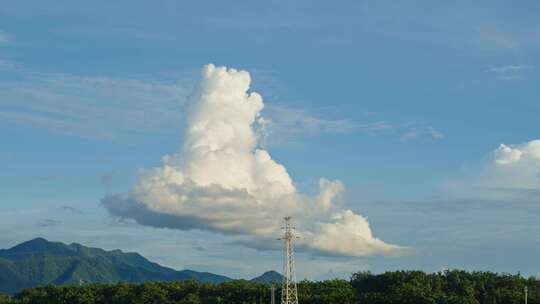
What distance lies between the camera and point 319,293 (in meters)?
156

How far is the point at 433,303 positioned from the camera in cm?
14338

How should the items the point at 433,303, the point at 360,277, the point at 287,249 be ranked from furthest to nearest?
the point at 360,277 < the point at 433,303 < the point at 287,249

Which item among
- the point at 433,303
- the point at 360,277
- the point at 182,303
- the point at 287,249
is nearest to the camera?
the point at 287,249

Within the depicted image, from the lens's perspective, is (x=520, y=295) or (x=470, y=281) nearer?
(x=520, y=295)

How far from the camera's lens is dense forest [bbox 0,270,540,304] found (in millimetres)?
149750

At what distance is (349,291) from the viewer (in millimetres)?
156375

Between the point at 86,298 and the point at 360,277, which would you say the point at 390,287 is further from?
the point at 86,298

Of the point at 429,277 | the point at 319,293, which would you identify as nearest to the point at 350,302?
the point at 319,293

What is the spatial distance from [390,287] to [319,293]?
1322 cm

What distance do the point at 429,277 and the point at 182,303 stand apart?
47726 millimetres

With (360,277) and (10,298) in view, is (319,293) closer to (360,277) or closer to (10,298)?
(360,277)

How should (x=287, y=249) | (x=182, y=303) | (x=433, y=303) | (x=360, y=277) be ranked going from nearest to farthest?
(x=287, y=249), (x=433, y=303), (x=182, y=303), (x=360, y=277)

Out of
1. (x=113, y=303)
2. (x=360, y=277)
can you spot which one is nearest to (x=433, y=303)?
(x=360, y=277)

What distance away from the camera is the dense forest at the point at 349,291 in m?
150
